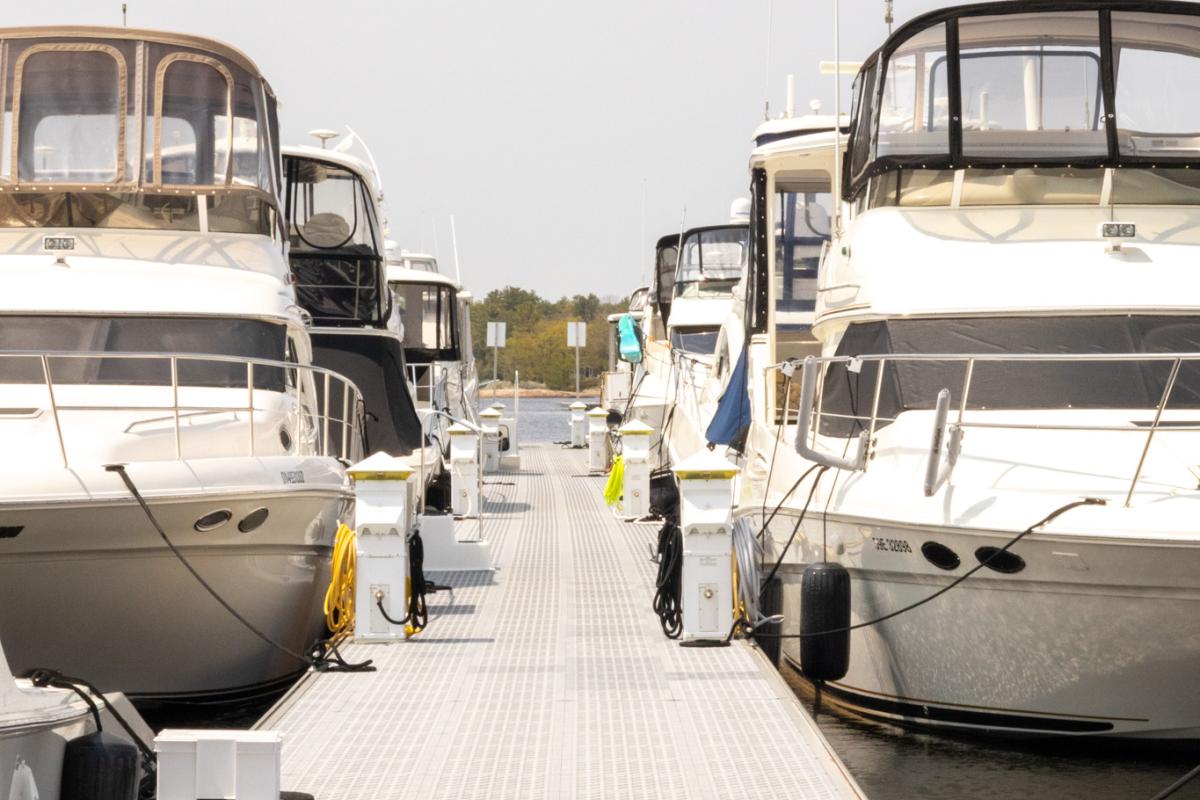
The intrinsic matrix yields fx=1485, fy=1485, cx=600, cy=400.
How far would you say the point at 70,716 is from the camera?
509cm

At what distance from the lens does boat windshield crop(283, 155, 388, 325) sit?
16.2m

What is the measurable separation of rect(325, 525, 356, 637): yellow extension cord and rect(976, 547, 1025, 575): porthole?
13.4 ft

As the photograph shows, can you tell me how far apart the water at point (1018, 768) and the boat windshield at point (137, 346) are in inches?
185

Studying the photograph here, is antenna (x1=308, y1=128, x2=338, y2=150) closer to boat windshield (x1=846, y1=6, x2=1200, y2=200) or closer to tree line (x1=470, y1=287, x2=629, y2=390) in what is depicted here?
boat windshield (x1=846, y1=6, x2=1200, y2=200)

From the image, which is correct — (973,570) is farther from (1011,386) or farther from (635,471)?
(635,471)

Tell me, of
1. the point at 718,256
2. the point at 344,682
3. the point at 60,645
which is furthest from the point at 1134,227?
the point at 718,256

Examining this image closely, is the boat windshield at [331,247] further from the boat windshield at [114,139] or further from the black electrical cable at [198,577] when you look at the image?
the black electrical cable at [198,577]

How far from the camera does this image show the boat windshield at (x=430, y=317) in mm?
23219

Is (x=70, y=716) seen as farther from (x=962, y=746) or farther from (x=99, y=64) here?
(x=99, y=64)

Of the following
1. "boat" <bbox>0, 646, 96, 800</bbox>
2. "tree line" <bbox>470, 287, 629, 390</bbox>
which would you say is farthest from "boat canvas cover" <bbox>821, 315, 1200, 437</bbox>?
"tree line" <bbox>470, 287, 629, 390</bbox>

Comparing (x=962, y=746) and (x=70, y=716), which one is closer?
(x=70, y=716)

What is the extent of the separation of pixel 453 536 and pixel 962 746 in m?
5.58

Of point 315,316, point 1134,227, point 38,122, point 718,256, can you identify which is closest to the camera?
point 1134,227

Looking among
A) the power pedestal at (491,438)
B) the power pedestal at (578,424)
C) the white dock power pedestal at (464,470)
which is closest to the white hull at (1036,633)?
the white dock power pedestal at (464,470)
